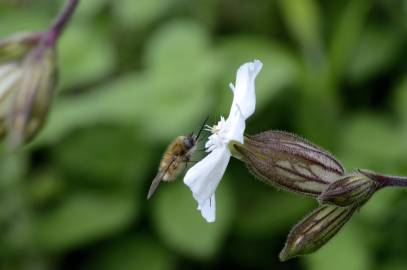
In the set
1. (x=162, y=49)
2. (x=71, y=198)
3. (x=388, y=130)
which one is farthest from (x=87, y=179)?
(x=388, y=130)

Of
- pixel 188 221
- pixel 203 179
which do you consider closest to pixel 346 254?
pixel 188 221

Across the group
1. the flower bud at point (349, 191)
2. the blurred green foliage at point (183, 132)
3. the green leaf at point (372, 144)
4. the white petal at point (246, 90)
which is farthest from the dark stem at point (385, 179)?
the blurred green foliage at point (183, 132)

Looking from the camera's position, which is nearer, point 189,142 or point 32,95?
point 189,142

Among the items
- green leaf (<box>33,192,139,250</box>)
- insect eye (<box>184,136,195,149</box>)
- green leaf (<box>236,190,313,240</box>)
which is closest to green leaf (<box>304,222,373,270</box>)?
green leaf (<box>236,190,313,240</box>)

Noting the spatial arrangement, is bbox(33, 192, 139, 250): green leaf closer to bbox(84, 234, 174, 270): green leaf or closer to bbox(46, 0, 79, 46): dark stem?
bbox(84, 234, 174, 270): green leaf

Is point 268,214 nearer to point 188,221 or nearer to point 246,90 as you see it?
point 188,221

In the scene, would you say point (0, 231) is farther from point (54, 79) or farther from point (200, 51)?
point (54, 79)

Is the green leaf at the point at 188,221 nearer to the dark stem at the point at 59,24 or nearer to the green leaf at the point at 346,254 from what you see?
the green leaf at the point at 346,254
